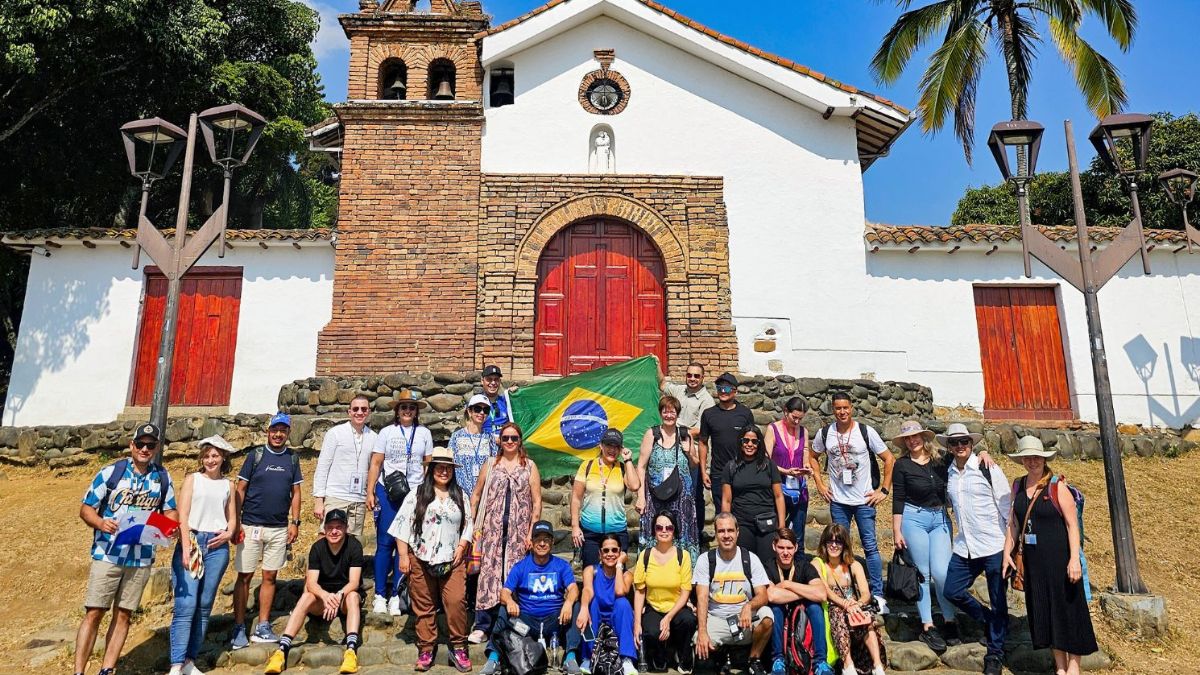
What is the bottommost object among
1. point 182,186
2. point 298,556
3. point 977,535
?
point 298,556

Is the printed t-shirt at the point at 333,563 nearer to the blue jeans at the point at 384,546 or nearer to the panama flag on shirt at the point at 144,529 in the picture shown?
the blue jeans at the point at 384,546

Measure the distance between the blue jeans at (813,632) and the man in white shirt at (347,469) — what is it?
3.50 m

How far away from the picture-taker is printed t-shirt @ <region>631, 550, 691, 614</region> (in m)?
5.20

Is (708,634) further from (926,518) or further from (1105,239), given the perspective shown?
(1105,239)

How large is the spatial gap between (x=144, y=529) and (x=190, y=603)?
24.4 inches

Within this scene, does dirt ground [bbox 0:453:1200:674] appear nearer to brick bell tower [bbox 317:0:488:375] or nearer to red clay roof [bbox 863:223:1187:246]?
brick bell tower [bbox 317:0:488:375]

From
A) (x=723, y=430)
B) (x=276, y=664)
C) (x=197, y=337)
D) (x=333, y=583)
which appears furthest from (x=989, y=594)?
(x=197, y=337)

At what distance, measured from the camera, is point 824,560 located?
5.35m

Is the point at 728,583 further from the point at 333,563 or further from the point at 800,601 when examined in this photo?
the point at 333,563

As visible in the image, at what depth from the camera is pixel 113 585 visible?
5.03m

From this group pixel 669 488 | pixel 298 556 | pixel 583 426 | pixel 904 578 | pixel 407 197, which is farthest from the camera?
pixel 407 197

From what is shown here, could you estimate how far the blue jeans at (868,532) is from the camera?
584cm

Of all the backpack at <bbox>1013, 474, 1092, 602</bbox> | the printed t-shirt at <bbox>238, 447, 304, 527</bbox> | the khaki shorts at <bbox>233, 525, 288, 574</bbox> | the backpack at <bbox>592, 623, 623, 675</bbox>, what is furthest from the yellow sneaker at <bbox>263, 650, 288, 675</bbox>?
the backpack at <bbox>1013, 474, 1092, 602</bbox>

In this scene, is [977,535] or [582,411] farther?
[582,411]
